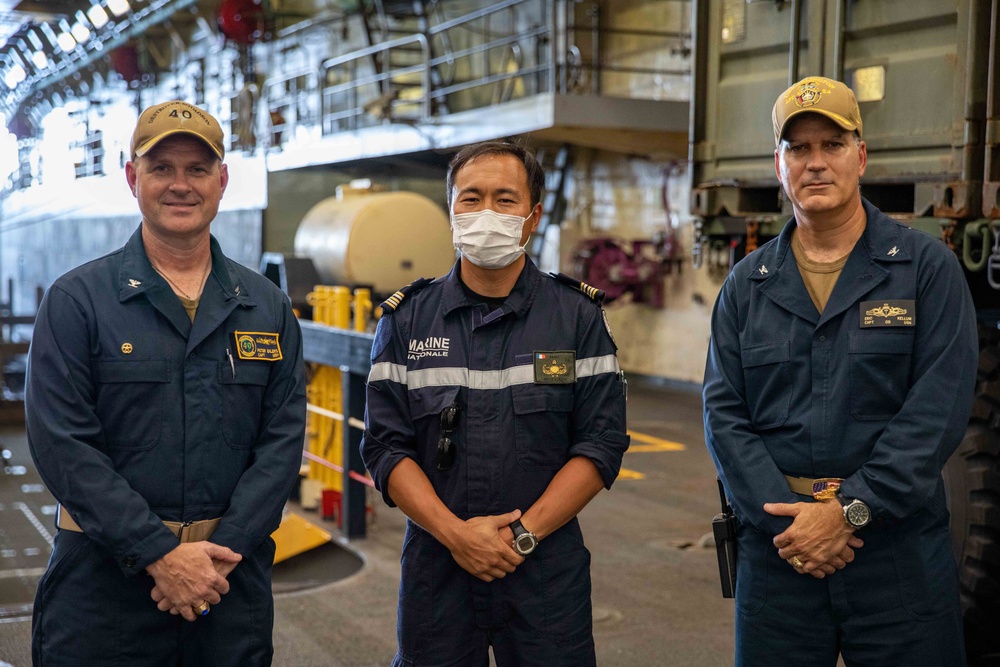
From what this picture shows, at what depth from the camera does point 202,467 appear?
2.67 meters

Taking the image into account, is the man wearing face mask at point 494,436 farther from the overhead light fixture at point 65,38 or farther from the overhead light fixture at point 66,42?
the overhead light fixture at point 66,42

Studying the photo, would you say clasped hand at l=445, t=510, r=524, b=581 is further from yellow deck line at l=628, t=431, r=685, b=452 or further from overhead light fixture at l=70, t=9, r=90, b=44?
overhead light fixture at l=70, t=9, r=90, b=44

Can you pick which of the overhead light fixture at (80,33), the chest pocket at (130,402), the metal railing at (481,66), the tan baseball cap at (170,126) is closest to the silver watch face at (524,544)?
the chest pocket at (130,402)

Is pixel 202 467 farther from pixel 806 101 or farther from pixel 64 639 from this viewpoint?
pixel 806 101

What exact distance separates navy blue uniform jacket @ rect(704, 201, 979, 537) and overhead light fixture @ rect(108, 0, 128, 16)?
64.1ft

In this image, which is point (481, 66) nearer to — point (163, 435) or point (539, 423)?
point (539, 423)

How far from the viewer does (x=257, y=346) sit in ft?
9.18

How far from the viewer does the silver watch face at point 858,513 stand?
2.59 metres

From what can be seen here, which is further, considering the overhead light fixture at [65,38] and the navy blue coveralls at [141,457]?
the overhead light fixture at [65,38]

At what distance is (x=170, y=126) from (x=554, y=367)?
117 centimetres

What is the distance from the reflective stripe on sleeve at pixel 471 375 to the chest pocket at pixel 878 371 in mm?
621

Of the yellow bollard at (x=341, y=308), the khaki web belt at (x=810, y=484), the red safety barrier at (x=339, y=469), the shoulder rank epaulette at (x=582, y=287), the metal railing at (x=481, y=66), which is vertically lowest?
the red safety barrier at (x=339, y=469)

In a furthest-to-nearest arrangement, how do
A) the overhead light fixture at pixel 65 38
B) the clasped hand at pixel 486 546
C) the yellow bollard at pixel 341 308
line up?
the overhead light fixture at pixel 65 38, the yellow bollard at pixel 341 308, the clasped hand at pixel 486 546

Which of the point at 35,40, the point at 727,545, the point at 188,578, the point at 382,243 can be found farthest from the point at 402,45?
the point at 35,40
